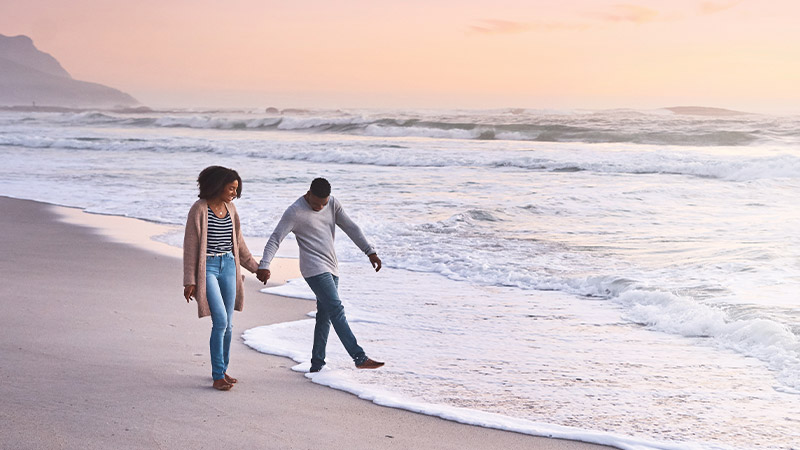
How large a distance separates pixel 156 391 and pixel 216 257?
2.93 feet

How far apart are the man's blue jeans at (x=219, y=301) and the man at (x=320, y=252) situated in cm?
36

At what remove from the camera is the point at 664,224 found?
1338 centimetres

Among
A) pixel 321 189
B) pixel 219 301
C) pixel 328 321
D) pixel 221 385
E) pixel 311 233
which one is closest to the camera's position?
pixel 221 385

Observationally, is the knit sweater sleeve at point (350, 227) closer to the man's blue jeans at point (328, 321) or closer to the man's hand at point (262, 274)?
the man's blue jeans at point (328, 321)

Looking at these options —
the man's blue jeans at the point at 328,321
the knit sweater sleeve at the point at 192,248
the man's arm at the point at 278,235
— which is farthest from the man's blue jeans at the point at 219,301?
the man's blue jeans at the point at 328,321

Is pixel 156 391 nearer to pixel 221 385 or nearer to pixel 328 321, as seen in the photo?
pixel 221 385

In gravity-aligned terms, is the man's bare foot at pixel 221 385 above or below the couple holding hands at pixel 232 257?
below

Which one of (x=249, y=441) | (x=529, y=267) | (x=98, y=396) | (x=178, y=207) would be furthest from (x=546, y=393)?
(x=178, y=207)

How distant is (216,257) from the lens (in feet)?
16.6

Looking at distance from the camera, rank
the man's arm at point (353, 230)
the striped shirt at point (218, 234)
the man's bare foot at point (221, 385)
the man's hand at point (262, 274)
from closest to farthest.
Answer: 1. the man's bare foot at point (221, 385)
2. the striped shirt at point (218, 234)
3. the man's hand at point (262, 274)
4. the man's arm at point (353, 230)

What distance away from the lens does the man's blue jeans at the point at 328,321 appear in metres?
5.51

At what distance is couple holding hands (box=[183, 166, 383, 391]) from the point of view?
16.1 ft

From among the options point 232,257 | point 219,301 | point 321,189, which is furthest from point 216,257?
point 321,189

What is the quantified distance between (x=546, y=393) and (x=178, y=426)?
2.33 meters
